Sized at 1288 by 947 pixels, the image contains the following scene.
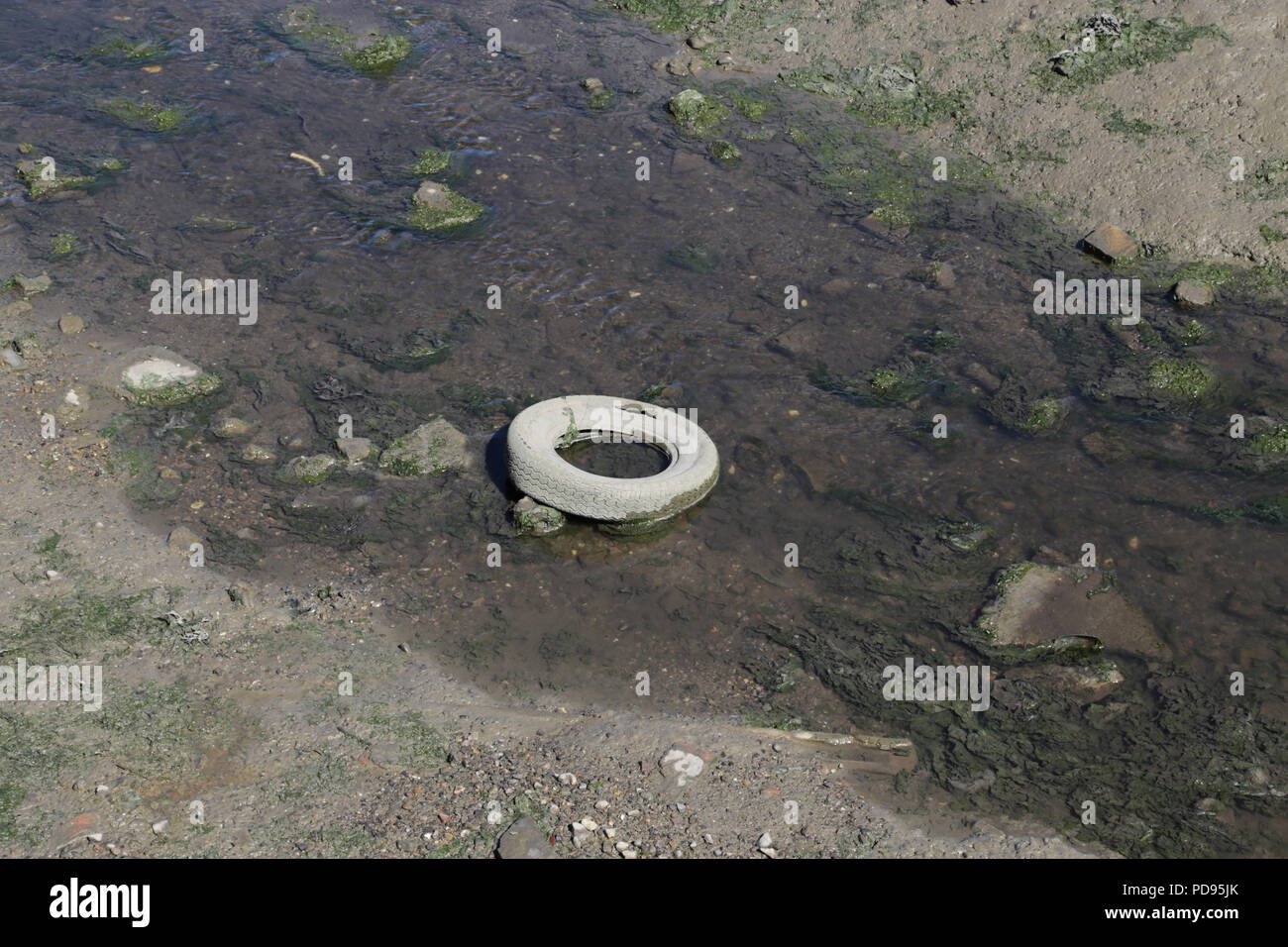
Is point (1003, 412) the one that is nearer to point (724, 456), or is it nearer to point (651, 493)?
point (724, 456)

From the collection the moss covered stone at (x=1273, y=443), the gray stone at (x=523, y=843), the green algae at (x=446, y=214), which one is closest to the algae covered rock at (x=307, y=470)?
the gray stone at (x=523, y=843)

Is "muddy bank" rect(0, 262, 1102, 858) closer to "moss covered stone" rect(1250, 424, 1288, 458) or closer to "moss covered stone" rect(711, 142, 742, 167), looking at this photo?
"moss covered stone" rect(1250, 424, 1288, 458)

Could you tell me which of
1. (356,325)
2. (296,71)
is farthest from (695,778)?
(296,71)

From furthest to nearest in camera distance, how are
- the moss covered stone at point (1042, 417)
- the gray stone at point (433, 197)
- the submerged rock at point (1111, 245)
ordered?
the gray stone at point (433, 197)
the submerged rock at point (1111, 245)
the moss covered stone at point (1042, 417)

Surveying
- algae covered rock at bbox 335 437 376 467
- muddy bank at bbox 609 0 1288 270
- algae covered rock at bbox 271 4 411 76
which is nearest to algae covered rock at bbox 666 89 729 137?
muddy bank at bbox 609 0 1288 270

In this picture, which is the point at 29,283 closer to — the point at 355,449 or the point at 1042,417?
the point at 355,449

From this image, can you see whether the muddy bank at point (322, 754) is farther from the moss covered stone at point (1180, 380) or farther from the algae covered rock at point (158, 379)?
the moss covered stone at point (1180, 380)
